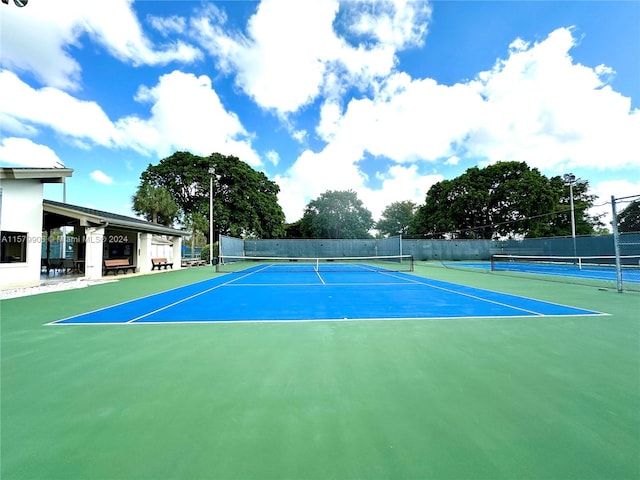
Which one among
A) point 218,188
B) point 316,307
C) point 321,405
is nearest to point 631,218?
point 316,307

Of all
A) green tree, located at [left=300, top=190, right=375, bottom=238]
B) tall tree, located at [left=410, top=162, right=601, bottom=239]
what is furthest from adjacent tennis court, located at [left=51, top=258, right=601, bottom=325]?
green tree, located at [left=300, top=190, right=375, bottom=238]

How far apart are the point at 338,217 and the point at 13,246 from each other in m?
33.4

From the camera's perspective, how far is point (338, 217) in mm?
40438

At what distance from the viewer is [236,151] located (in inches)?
1297

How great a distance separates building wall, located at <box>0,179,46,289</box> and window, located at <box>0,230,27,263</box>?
16 centimetres

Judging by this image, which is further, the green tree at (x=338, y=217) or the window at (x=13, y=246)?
the green tree at (x=338, y=217)

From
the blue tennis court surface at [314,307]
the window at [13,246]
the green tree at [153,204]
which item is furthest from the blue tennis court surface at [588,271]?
the green tree at [153,204]

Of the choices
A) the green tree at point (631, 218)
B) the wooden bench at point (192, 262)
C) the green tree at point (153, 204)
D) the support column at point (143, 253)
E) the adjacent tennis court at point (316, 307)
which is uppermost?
the green tree at point (153, 204)

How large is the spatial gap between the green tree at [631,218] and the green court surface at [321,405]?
3976 cm

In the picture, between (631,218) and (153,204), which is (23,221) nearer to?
(153,204)

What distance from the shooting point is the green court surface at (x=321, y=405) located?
1741 millimetres

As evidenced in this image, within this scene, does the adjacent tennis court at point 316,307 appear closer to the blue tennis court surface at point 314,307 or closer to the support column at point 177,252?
the blue tennis court surface at point 314,307

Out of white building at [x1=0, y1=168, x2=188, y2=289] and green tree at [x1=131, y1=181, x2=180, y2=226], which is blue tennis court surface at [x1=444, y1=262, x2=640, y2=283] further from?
green tree at [x1=131, y1=181, x2=180, y2=226]

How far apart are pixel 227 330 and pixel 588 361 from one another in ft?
16.9
